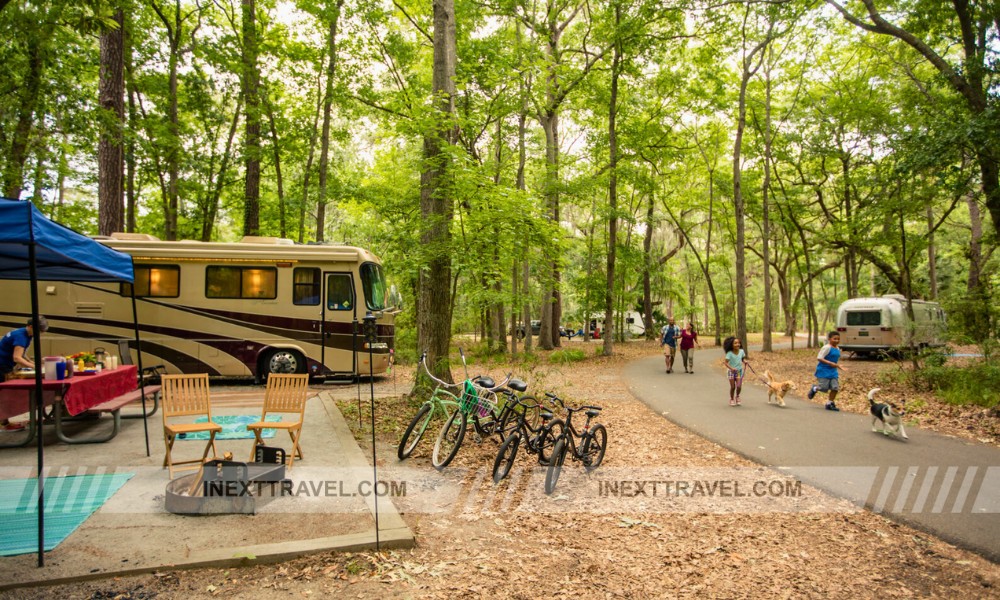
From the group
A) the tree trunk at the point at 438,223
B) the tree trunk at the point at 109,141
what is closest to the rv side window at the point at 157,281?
the tree trunk at the point at 109,141

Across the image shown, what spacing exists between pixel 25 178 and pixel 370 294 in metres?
8.08

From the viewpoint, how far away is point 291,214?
19016 mm

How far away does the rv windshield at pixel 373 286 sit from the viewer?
12297mm

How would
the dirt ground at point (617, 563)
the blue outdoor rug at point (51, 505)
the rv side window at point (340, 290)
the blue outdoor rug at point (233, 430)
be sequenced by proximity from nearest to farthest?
1. the dirt ground at point (617, 563)
2. the blue outdoor rug at point (51, 505)
3. the blue outdoor rug at point (233, 430)
4. the rv side window at point (340, 290)

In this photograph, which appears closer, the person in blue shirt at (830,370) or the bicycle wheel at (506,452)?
the bicycle wheel at (506,452)

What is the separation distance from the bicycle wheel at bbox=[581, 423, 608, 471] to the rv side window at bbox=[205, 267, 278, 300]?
8572mm

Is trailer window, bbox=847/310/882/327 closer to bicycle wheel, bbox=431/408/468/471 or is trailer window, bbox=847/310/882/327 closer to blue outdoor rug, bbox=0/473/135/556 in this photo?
bicycle wheel, bbox=431/408/468/471

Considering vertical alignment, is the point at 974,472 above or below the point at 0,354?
below

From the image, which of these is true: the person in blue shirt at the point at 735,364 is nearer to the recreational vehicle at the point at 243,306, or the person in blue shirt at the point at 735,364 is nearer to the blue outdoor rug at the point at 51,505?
the recreational vehicle at the point at 243,306

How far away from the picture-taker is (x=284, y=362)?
12273 mm

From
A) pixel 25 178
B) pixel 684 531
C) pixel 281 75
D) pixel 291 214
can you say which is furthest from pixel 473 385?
pixel 281 75

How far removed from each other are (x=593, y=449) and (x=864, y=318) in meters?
19.3

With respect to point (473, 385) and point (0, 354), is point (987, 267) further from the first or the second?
point (0, 354)

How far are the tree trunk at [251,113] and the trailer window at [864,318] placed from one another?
2219 cm
